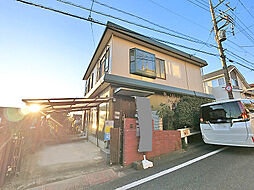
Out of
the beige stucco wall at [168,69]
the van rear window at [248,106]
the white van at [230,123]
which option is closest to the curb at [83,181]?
the white van at [230,123]

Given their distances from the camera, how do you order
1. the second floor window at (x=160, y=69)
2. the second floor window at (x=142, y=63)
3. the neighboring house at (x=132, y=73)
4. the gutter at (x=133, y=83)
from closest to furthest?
the gutter at (x=133, y=83) → the neighboring house at (x=132, y=73) → the second floor window at (x=142, y=63) → the second floor window at (x=160, y=69)

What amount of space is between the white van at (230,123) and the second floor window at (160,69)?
12.4 ft

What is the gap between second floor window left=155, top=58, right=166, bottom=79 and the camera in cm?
769

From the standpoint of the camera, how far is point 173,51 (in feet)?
27.5

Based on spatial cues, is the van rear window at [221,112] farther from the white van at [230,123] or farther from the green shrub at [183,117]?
the green shrub at [183,117]

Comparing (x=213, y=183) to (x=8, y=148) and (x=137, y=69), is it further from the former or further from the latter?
(x=137, y=69)

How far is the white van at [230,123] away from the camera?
11.5ft

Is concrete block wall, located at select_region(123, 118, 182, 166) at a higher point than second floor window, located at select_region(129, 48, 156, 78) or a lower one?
lower

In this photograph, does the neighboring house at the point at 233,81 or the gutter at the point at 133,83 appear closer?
the gutter at the point at 133,83

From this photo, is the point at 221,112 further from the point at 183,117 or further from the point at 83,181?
the point at 83,181

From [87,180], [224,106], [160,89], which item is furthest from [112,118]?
[224,106]

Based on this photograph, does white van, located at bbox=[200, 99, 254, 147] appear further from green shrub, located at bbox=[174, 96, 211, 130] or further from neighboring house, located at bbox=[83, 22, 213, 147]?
neighboring house, located at bbox=[83, 22, 213, 147]

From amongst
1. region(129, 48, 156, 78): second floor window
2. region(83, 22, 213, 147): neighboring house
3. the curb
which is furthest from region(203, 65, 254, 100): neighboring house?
the curb

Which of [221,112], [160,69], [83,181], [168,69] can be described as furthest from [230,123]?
[168,69]
